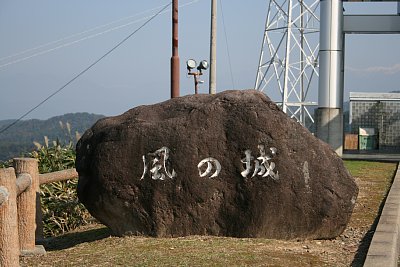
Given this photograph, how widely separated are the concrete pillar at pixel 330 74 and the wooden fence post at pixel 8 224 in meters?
24.9

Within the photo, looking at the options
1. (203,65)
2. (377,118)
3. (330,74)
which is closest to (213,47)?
(203,65)

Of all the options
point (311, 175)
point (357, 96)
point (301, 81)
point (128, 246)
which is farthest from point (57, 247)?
point (301, 81)

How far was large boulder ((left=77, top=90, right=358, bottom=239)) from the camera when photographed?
8.85 meters

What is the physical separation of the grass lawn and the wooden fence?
468 mm

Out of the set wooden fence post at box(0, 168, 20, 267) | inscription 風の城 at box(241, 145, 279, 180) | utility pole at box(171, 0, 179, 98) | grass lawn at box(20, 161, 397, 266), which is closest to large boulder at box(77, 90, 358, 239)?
inscription 風の城 at box(241, 145, 279, 180)

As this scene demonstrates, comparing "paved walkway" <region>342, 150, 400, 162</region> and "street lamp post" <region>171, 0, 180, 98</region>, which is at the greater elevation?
"street lamp post" <region>171, 0, 180, 98</region>

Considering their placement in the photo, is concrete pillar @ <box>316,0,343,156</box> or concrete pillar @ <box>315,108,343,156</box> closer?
concrete pillar @ <box>316,0,343,156</box>

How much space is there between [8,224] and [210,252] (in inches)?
90.1

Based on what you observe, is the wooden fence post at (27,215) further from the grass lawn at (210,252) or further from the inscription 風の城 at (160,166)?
the inscription 風の城 at (160,166)

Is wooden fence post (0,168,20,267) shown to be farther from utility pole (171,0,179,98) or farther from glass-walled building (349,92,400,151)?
glass-walled building (349,92,400,151)

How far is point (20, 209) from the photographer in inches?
377

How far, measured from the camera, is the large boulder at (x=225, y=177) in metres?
8.85

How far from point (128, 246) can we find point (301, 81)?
36.8 meters

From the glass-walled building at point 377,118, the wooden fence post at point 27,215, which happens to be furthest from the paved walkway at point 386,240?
the glass-walled building at point 377,118
